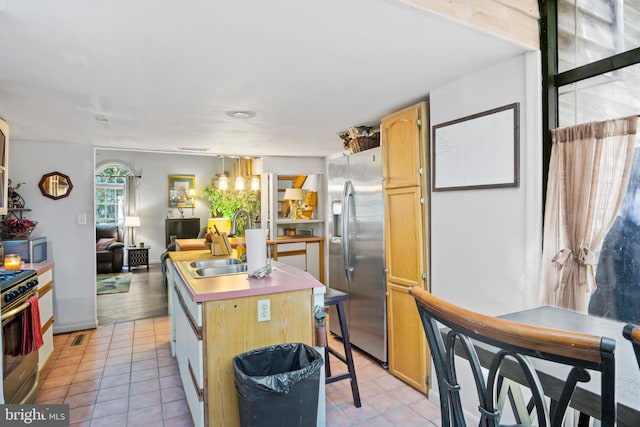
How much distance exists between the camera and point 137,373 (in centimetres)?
308

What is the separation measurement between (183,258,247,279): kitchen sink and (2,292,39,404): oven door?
1062 millimetres

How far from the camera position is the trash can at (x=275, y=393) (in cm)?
173

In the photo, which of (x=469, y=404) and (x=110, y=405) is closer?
(x=469, y=404)

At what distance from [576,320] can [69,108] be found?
3.35 m

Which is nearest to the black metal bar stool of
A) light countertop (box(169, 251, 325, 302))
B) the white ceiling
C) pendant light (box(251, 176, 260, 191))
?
light countertop (box(169, 251, 325, 302))

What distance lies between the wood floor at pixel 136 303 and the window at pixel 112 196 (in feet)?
9.06

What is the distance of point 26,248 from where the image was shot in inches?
137

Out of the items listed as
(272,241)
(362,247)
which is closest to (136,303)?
(272,241)

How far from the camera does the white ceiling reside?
1.44 m

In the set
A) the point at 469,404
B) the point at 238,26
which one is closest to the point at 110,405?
the point at 469,404

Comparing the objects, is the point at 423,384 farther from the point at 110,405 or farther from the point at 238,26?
the point at 238,26

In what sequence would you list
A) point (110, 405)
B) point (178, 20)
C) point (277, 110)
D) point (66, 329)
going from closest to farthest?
1. point (178, 20)
2. point (110, 405)
3. point (277, 110)
4. point (66, 329)

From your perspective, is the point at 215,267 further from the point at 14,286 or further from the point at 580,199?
the point at 580,199

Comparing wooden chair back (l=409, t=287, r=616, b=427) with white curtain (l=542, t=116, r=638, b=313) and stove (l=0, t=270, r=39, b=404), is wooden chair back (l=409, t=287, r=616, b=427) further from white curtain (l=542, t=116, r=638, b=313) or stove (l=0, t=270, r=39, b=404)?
stove (l=0, t=270, r=39, b=404)
